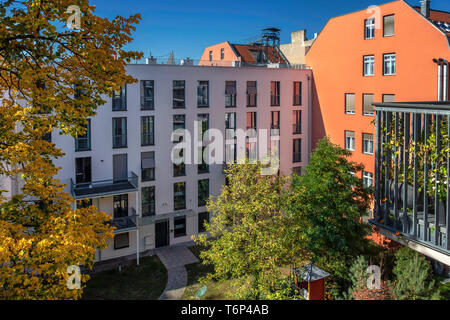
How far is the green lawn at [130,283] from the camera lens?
20125mm

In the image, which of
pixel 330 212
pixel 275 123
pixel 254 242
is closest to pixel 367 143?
pixel 275 123

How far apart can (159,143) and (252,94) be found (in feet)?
26.6

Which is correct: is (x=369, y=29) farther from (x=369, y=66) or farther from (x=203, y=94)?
(x=203, y=94)

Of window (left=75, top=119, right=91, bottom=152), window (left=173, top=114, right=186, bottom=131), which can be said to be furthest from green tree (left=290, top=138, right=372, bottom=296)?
window (left=75, top=119, right=91, bottom=152)

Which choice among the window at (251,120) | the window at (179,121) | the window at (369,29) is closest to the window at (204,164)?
the window at (179,121)

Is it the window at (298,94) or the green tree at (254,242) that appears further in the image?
the window at (298,94)

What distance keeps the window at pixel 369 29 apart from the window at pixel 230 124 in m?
10.4

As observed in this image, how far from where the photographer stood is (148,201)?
26.0 meters

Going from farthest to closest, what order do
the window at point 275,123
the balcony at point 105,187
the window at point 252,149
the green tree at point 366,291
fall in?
1. the window at point 275,123
2. the window at point 252,149
3. the balcony at point 105,187
4. the green tree at point 366,291

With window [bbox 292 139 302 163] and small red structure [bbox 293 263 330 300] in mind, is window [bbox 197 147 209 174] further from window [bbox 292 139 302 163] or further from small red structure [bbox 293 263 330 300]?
small red structure [bbox 293 263 330 300]

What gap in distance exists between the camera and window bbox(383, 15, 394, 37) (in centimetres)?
2389

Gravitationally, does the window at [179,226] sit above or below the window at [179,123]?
below

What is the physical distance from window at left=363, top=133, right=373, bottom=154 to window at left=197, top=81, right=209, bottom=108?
436 inches

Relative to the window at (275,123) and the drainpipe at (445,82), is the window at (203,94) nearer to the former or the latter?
the window at (275,123)
